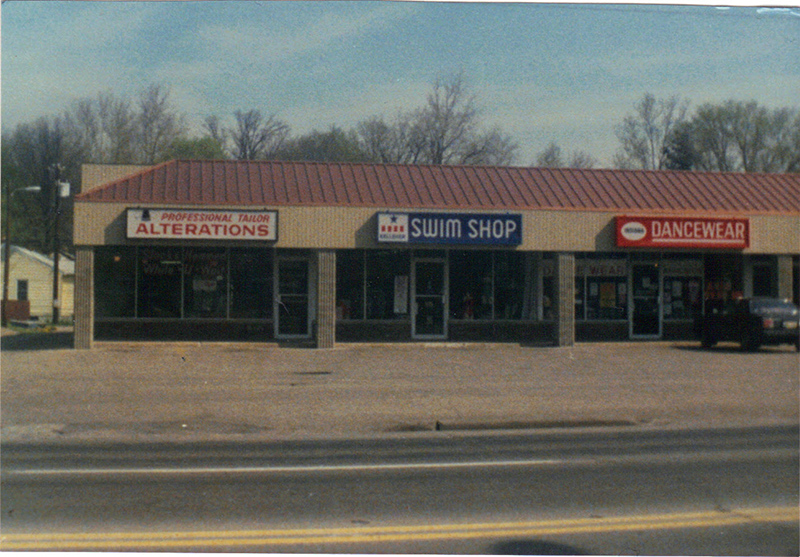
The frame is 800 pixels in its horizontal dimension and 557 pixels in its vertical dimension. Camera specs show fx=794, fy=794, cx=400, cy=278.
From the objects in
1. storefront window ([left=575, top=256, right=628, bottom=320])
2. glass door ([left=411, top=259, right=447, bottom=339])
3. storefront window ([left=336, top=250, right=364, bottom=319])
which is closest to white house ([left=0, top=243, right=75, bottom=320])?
storefront window ([left=336, top=250, right=364, bottom=319])

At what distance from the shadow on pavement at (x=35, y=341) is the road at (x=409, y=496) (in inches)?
460

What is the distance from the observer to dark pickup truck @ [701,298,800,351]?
17344 mm

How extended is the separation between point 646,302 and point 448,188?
6.78m

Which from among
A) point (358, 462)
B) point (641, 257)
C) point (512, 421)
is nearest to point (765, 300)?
point (641, 257)

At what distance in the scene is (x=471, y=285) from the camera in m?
22.8

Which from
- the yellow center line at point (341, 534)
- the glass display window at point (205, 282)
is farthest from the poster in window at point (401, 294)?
the yellow center line at point (341, 534)

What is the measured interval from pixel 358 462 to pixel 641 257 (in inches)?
648

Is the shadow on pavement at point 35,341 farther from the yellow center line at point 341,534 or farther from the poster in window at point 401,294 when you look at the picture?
the yellow center line at point 341,534

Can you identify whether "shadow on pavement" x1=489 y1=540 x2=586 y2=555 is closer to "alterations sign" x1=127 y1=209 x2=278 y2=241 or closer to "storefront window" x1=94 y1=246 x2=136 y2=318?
"alterations sign" x1=127 y1=209 x2=278 y2=241

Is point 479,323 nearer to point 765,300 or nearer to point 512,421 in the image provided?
point 765,300

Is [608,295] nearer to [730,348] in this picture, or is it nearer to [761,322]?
[730,348]

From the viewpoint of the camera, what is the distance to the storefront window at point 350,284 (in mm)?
22297

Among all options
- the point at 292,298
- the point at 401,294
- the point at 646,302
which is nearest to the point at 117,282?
the point at 292,298

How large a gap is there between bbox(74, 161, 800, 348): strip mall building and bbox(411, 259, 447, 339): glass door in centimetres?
4
